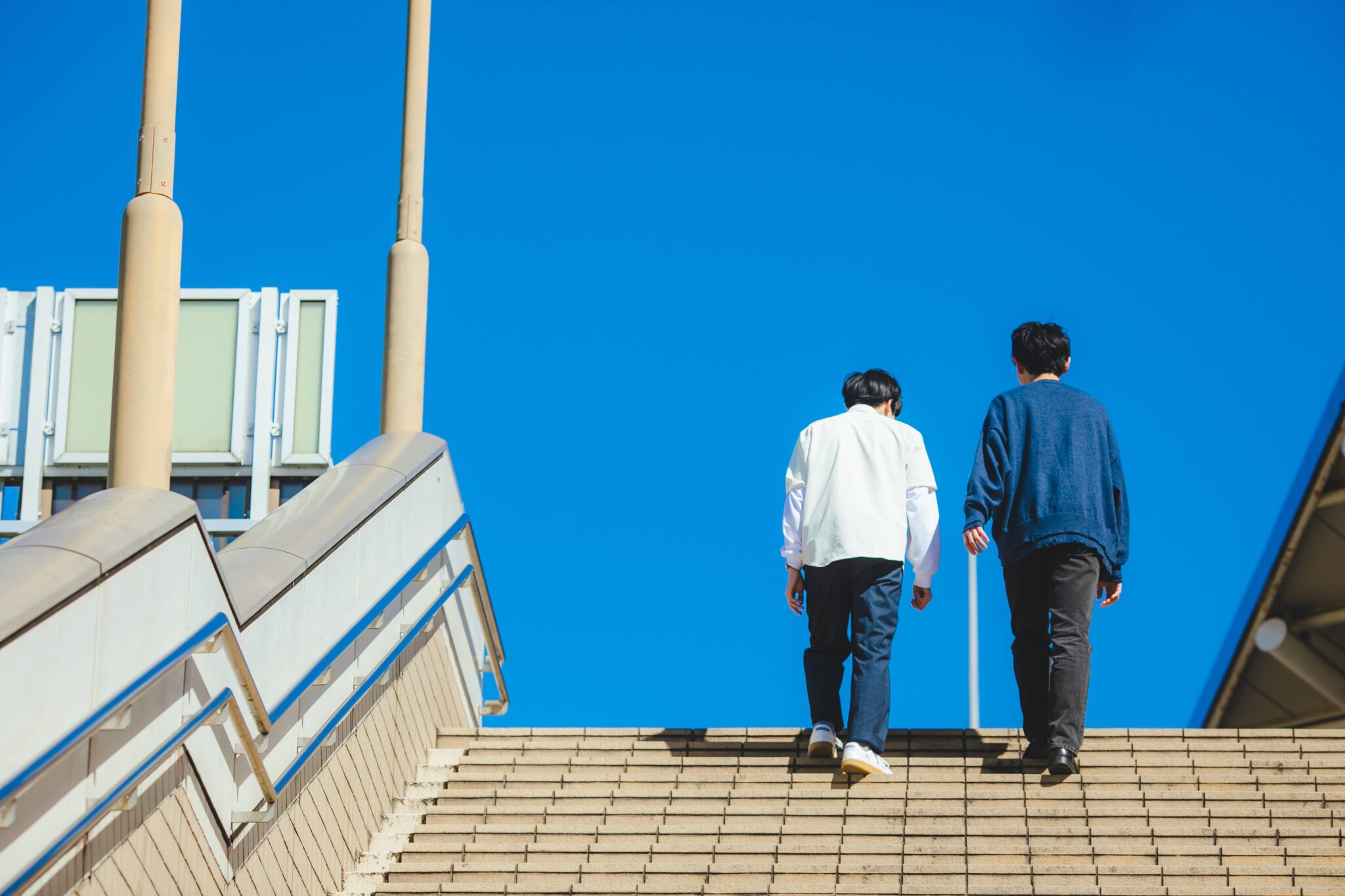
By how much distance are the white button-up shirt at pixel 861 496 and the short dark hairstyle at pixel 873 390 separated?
7cm

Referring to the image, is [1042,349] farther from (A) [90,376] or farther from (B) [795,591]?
(A) [90,376]

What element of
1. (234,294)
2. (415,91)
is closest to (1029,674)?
(415,91)

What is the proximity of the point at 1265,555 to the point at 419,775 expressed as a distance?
14.4 meters

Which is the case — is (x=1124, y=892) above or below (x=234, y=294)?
below

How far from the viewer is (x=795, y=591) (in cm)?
733

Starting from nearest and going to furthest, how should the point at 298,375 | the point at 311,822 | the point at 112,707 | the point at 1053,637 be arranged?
the point at 112,707
the point at 311,822
the point at 1053,637
the point at 298,375

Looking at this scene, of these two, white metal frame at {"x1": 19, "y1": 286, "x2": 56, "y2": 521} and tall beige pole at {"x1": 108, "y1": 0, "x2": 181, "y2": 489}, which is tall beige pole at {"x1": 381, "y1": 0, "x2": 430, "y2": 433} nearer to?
tall beige pole at {"x1": 108, "y1": 0, "x2": 181, "y2": 489}

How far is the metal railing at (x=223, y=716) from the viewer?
409cm

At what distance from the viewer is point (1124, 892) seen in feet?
18.7

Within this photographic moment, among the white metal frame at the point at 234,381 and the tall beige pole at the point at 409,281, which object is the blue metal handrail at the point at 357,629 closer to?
the tall beige pole at the point at 409,281

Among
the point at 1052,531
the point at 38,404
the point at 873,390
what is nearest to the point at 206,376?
the point at 38,404

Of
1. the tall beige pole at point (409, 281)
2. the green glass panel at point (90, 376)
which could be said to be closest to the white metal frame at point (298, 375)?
the green glass panel at point (90, 376)

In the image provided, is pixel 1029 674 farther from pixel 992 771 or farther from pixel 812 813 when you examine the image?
pixel 812 813

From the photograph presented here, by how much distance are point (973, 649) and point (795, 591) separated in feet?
57.0
